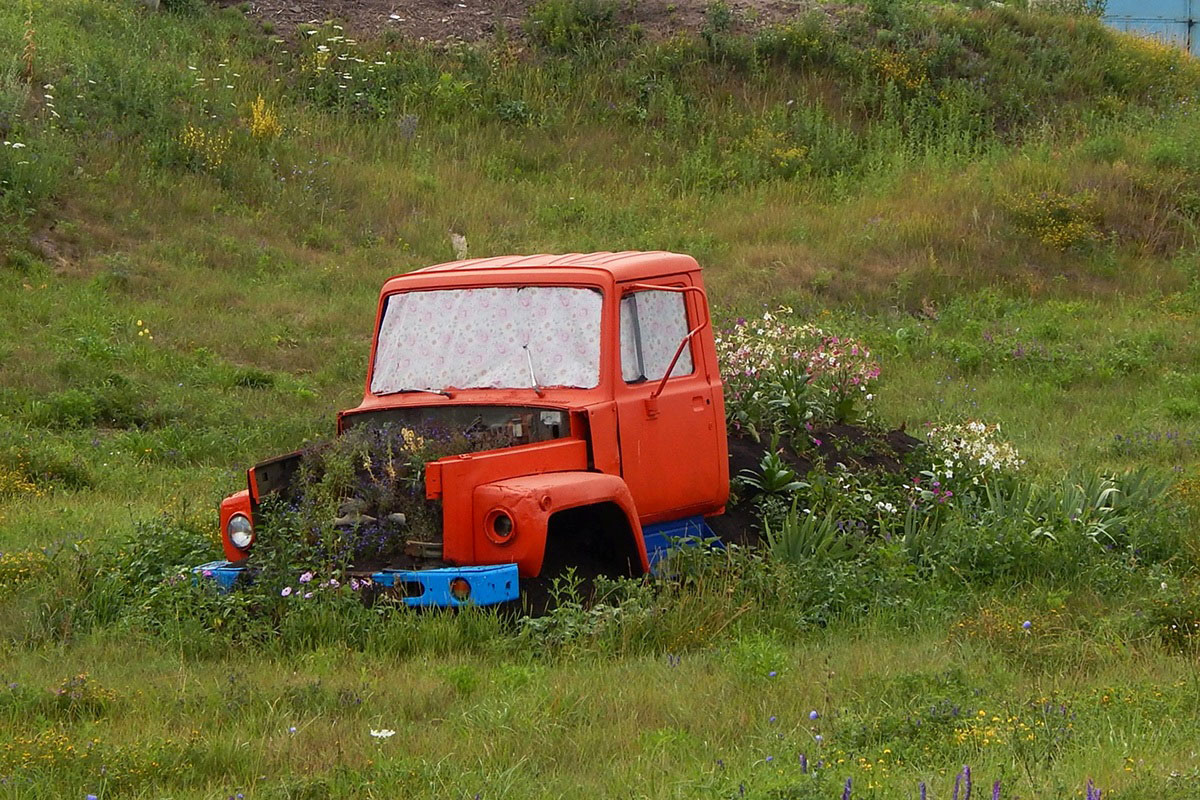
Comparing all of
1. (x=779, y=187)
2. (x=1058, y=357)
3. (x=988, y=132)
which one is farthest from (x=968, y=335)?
(x=988, y=132)

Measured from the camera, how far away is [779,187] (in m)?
21.6

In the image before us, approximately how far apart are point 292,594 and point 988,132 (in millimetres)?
18748

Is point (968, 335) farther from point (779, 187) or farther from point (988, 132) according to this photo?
point (988, 132)

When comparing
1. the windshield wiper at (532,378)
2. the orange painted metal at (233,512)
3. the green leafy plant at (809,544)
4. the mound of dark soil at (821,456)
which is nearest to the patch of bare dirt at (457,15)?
the mound of dark soil at (821,456)

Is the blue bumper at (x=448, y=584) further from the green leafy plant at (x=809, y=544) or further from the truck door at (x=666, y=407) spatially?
the green leafy plant at (x=809, y=544)

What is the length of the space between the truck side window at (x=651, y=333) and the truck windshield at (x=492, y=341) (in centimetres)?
24

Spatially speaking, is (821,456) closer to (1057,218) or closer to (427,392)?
(427,392)

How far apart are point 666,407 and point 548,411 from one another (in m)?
0.79

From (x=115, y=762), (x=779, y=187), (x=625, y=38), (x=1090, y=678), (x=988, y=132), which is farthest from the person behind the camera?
(x=625, y=38)

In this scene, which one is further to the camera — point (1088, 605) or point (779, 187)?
point (779, 187)

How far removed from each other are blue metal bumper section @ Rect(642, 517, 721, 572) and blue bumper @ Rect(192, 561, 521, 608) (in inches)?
50.5

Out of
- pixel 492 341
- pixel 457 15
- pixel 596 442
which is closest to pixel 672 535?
pixel 596 442

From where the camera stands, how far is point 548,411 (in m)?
7.82

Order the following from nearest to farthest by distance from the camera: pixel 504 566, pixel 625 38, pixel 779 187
Result: pixel 504 566, pixel 779 187, pixel 625 38
